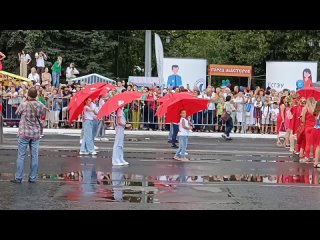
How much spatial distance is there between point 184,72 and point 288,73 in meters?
5.54

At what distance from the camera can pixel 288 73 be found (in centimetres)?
3425

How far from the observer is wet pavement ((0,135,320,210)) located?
37.1 ft

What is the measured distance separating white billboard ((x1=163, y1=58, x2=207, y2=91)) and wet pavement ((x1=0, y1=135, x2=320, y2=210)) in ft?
39.7

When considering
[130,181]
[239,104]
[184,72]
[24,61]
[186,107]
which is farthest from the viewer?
[24,61]

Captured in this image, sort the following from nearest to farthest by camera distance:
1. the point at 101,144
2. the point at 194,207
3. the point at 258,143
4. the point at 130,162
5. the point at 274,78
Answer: the point at 194,207, the point at 130,162, the point at 101,144, the point at 258,143, the point at 274,78

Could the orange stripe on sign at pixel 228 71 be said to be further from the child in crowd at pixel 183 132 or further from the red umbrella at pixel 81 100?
the child in crowd at pixel 183 132

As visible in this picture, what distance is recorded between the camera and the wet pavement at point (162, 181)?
11.3m

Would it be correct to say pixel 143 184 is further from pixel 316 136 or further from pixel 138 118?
pixel 138 118

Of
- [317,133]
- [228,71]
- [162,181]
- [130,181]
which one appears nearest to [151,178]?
[162,181]
